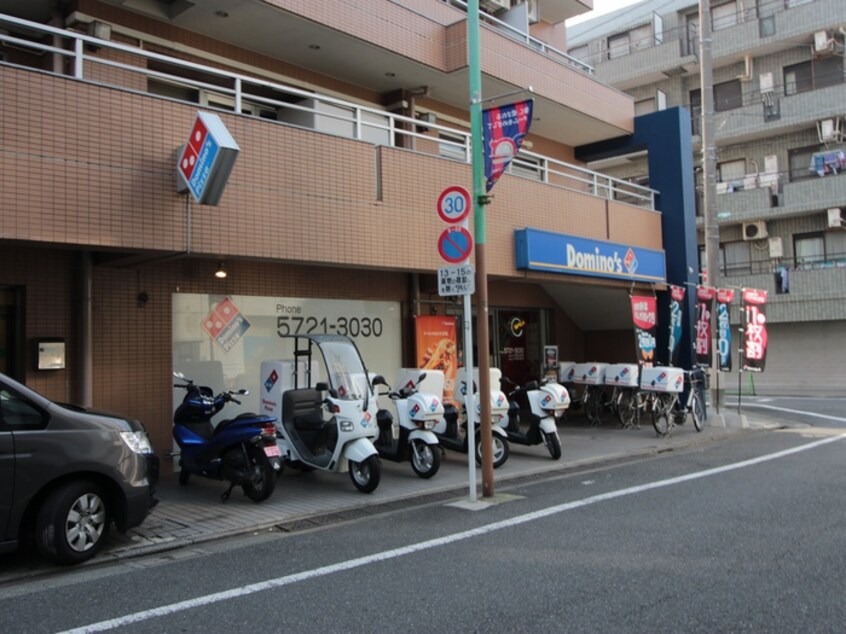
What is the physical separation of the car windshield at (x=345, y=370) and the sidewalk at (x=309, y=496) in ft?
4.16

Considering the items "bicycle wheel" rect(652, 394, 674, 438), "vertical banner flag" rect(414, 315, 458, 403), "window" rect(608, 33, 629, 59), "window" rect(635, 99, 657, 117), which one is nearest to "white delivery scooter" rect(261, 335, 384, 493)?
"vertical banner flag" rect(414, 315, 458, 403)

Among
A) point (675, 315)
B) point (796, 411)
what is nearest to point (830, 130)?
point (796, 411)

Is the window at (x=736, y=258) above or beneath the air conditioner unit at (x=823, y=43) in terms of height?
beneath

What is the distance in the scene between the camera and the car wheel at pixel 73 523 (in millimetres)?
5875

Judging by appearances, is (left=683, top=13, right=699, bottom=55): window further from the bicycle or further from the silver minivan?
the silver minivan

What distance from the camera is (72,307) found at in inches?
377

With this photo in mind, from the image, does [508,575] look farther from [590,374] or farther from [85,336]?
[590,374]

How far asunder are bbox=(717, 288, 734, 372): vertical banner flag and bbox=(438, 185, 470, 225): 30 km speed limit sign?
33.2 feet

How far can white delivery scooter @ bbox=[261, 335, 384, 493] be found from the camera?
8841mm

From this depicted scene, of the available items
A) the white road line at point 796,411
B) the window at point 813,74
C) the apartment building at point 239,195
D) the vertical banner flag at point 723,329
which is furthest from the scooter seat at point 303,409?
the window at point 813,74

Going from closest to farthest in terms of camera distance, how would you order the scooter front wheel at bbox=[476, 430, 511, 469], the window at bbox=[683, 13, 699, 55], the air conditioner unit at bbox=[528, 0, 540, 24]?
the scooter front wheel at bbox=[476, 430, 511, 469]
the air conditioner unit at bbox=[528, 0, 540, 24]
the window at bbox=[683, 13, 699, 55]

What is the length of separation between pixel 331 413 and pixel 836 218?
25196 millimetres

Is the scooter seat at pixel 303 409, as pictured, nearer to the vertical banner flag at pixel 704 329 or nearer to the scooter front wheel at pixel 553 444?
the scooter front wheel at pixel 553 444

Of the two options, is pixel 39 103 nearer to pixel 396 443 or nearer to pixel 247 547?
pixel 247 547
